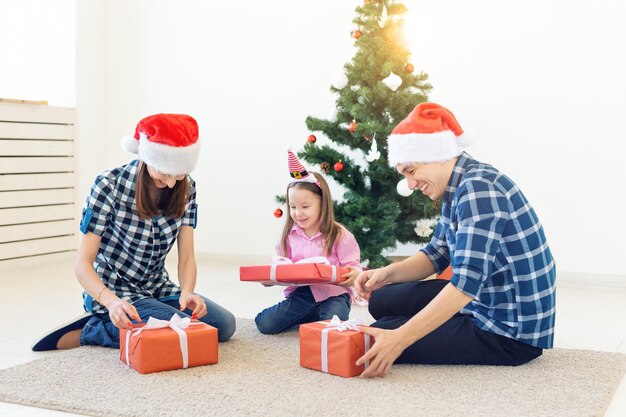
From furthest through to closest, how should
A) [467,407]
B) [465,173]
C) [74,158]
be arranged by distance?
[74,158], [465,173], [467,407]

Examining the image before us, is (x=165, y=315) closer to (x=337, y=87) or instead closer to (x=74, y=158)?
(x=337, y=87)

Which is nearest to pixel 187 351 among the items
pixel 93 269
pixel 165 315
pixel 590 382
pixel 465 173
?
pixel 165 315

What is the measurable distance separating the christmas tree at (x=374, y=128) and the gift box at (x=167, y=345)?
149cm

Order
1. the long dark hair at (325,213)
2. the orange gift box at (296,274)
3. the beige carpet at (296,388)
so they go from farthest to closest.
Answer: the long dark hair at (325,213)
the orange gift box at (296,274)
the beige carpet at (296,388)

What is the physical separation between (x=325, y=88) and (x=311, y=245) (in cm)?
182

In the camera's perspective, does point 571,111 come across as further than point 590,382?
Yes

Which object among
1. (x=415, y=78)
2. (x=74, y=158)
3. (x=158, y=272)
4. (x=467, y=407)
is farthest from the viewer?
(x=74, y=158)

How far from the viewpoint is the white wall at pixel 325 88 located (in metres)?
4.21

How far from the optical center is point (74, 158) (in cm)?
502

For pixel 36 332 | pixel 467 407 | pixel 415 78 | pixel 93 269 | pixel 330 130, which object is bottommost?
pixel 36 332

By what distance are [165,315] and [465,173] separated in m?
1.01

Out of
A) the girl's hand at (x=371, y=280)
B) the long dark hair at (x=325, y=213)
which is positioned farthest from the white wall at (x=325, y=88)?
the girl's hand at (x=371, y=280)

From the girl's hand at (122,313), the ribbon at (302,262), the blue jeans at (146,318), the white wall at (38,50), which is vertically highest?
the white wall at (38,50)

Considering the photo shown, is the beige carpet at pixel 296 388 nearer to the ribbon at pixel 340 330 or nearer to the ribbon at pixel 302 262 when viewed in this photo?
the ribbon at pixel 340 330
